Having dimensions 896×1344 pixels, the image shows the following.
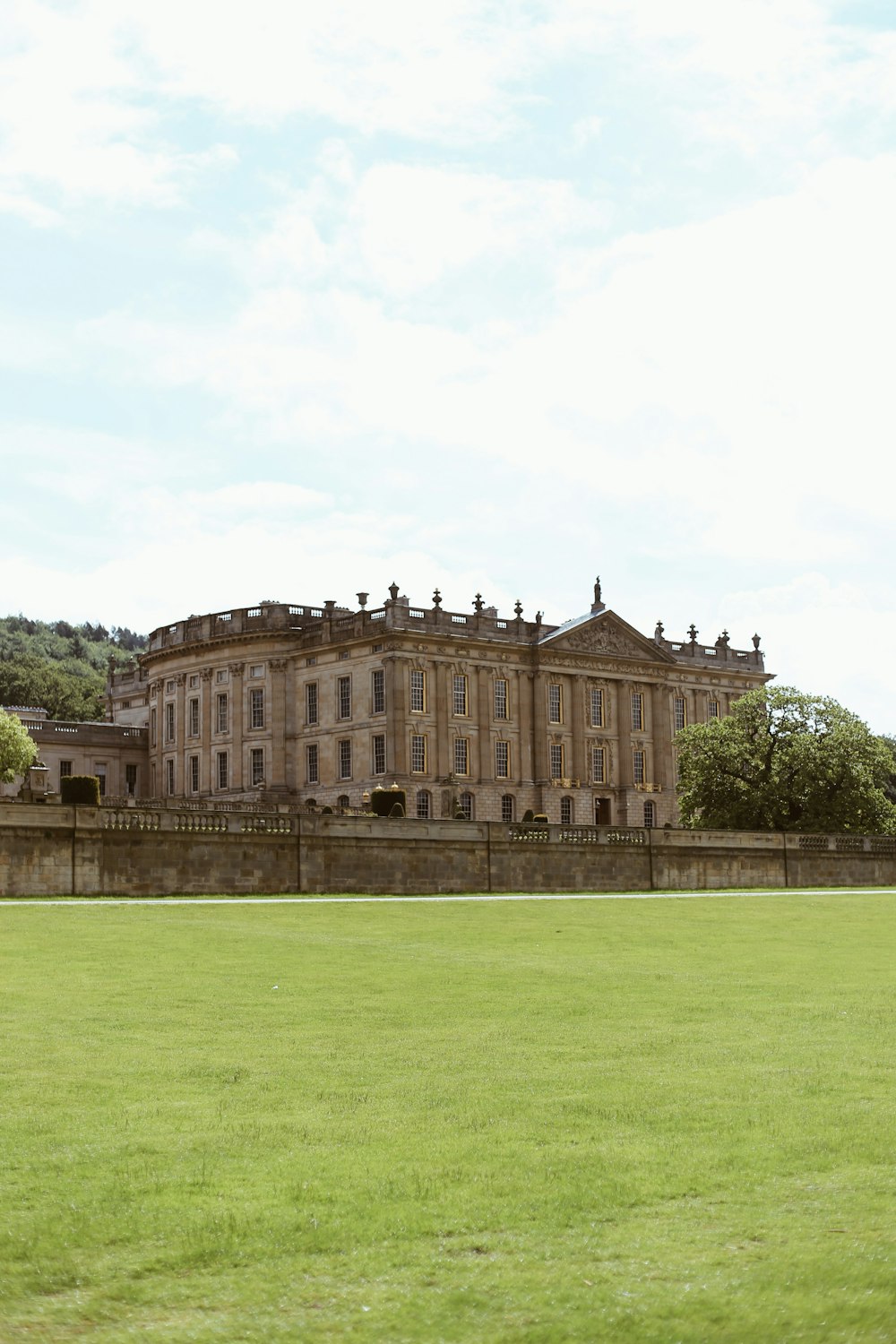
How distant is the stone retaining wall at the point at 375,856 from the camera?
40344 mm

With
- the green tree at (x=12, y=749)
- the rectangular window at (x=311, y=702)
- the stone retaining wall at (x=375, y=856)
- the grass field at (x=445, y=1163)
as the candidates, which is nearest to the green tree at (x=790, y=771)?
the stone retaining wall at (x=375, y=856)

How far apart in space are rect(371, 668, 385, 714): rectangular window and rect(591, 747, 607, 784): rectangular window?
1685 centimetres

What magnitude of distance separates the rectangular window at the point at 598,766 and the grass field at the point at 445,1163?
86087 millimetres

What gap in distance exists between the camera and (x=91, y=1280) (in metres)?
6.95

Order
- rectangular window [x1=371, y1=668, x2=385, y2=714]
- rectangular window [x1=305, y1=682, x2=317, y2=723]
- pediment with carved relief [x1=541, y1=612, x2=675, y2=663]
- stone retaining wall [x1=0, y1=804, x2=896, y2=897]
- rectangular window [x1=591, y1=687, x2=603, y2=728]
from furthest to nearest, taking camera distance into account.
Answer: rectangular window [x1=591, y1=687, x2=603, y2=728] → pediment with carved relief [x1=541, y1=612, x2=675, y2=663] → rectangular window [x1=305, y1=682, x2=317, y2=723] → rectangular window [x1=371, y1=668, x2=385, y2=714] → stone retaining wall [x1=0, y1=804, x2=896, y2=897]

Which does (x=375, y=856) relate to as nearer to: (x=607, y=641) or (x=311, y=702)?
(x=311, y=702)

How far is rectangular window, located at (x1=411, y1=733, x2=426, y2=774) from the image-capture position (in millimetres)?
97250

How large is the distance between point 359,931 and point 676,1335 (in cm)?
2527

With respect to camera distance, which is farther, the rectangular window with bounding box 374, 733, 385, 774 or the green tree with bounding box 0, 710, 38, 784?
the rectangular window with bounding box 374, 733, 385, 774

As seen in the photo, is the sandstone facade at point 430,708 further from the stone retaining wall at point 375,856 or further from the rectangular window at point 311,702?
the stone retaining wall at point 375,856

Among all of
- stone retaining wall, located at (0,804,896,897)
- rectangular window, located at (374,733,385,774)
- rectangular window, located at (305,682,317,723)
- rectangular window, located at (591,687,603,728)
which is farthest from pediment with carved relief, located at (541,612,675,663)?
stone retaining wall, located at (0,804,896,897)

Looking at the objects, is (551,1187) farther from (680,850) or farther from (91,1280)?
(680,850)

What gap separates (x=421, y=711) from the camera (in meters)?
97.7

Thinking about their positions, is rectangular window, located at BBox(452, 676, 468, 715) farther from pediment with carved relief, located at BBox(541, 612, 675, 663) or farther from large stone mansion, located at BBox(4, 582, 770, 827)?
pediment with carved relief, located at BBox(541, 612, 675, 663)
